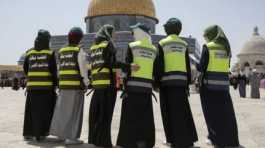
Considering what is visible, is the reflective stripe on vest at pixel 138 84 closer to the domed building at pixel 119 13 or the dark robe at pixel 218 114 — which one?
the dark robe at pixel 218 114

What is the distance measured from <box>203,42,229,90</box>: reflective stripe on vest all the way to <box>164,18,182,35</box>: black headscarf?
0.47 m

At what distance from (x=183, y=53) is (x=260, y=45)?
84.0 meters

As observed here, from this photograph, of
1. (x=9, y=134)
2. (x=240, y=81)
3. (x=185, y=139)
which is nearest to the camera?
(x=185, y=139)

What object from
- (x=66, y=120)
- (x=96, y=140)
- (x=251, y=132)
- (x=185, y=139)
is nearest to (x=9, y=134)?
(x=66, y=120)

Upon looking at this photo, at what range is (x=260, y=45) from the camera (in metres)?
85.5

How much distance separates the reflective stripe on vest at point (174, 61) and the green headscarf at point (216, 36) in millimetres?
536

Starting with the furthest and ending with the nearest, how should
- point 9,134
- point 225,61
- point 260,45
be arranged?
point 260,45 < point 9,134 < point 225,61

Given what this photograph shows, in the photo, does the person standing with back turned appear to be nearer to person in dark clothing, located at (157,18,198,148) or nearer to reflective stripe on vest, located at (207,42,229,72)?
person in dark clothing, located at (157,18,198,148)

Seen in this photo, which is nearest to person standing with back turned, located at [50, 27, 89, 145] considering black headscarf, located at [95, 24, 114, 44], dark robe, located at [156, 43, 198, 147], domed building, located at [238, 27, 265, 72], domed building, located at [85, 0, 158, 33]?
black headscarf, located at [95, 24, 114, 44]

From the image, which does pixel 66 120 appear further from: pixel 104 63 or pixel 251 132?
pixel 251 132

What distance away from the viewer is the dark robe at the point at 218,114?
5.53m

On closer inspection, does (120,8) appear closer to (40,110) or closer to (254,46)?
(254,46)

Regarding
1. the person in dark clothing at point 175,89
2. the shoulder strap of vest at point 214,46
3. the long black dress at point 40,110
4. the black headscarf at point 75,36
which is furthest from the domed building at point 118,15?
the person in dark clothing at point 175,89

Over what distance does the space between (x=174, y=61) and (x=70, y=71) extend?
1527 mm
